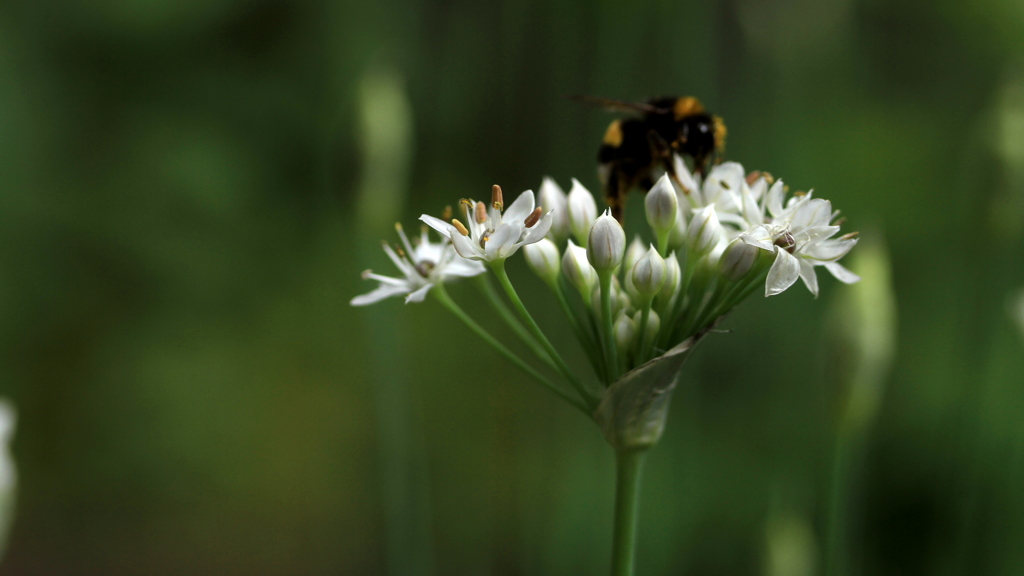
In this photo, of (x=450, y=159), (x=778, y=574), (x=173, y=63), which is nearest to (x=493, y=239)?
(x=778, y=574)

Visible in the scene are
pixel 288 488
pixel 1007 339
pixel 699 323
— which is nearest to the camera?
pixel 699 323

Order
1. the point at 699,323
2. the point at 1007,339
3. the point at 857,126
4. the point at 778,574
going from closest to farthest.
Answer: the point at 699,323
the point at 778,574
the point at 1007,339
the point at 857,126

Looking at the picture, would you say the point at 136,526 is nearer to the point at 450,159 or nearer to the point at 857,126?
the point at 450,159

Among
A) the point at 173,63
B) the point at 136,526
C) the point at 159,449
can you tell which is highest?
the point at 173,63

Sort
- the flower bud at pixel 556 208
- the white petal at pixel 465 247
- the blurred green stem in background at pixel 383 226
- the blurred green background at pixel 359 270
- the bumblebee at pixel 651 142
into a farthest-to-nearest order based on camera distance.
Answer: the blurred green background at pixel 359 270
the blurred green stem in background at pixel 383 226
the bumblebee at pixel 651 142
the flower bud at pixel 556 208
the white petal at pixel 465 247

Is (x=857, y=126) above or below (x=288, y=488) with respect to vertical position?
above

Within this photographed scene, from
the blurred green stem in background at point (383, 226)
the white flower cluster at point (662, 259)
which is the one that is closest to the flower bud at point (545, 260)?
the white flower cluster at point (662, 259)

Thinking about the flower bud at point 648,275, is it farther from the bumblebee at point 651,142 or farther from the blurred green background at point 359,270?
the blurred green background at point 359,270
